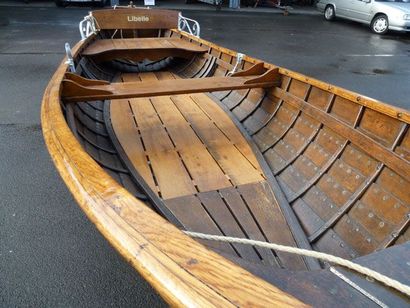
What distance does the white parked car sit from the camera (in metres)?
10.8

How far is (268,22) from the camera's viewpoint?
44.9 ft

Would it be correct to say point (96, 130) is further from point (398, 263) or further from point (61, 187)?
point (398, 263)

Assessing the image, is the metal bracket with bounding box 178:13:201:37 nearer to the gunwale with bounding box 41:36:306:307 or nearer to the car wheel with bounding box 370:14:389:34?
the gunwale with bounding box 41:36:306:307

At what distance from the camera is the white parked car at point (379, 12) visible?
1075 cm

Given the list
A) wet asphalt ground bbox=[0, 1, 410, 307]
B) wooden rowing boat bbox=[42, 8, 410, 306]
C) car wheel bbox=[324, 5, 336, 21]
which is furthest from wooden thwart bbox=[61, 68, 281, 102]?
car wheel bbox=[324, 5, 336, 21]

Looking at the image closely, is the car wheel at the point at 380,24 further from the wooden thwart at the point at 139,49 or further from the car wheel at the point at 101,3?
the car wheel at the point at 101,3

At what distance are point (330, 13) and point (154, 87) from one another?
1381cm

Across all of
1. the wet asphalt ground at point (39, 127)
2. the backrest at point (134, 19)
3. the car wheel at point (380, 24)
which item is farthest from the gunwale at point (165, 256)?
the car wheel at point (380, 24)

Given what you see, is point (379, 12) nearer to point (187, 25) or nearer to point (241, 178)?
point (187, 25)

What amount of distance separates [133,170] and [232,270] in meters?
1.96

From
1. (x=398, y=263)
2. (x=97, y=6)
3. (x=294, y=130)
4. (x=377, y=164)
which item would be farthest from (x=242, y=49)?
(x=97, y=6)

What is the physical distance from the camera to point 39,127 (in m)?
4.39

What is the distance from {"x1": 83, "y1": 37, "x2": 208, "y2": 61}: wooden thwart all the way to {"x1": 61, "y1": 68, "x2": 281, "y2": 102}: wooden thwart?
176cm

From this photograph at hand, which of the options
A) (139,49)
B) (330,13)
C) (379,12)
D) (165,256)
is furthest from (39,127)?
(330,13)
